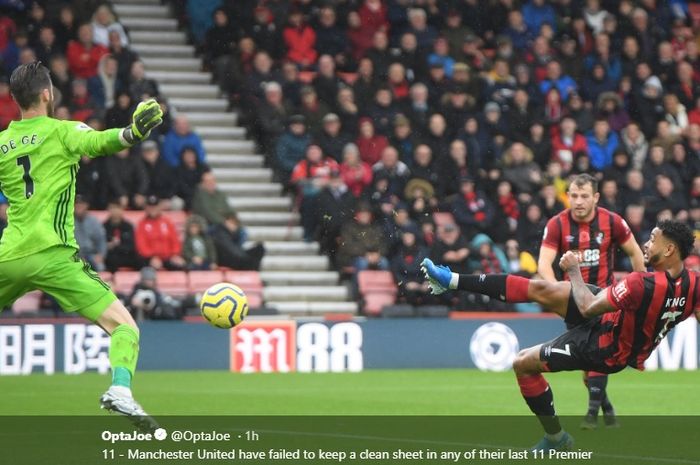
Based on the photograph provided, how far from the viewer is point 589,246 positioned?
11.6 metres

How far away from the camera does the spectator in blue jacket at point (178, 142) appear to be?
19.9 metres

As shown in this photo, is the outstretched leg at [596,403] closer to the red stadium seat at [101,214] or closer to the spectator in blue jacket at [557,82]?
the red stadium seat at [101,214]

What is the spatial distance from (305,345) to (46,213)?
33.6ft

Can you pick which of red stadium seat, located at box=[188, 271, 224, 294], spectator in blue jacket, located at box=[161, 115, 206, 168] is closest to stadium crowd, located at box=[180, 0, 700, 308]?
spectator in blue jacket, located at box=[161, 115, 206, 168]

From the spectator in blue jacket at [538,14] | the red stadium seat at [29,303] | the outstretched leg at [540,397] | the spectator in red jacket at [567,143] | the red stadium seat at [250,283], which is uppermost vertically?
the spectator in blue jacket at [538,14]

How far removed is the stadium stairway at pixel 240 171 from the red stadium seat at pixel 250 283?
365mm

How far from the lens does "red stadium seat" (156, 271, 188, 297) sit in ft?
61.6

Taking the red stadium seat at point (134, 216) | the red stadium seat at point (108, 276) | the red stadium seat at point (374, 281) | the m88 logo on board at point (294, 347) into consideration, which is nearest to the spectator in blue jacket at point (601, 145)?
the red stadium seat at point (374, 281)

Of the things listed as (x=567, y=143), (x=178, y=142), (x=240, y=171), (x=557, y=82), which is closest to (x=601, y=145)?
(x=567, y=143)

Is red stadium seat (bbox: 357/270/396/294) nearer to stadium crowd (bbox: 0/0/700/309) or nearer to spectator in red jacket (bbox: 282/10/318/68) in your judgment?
stadium crowd (bbox: 0/0/700/309)

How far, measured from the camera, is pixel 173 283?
61.8 ft
